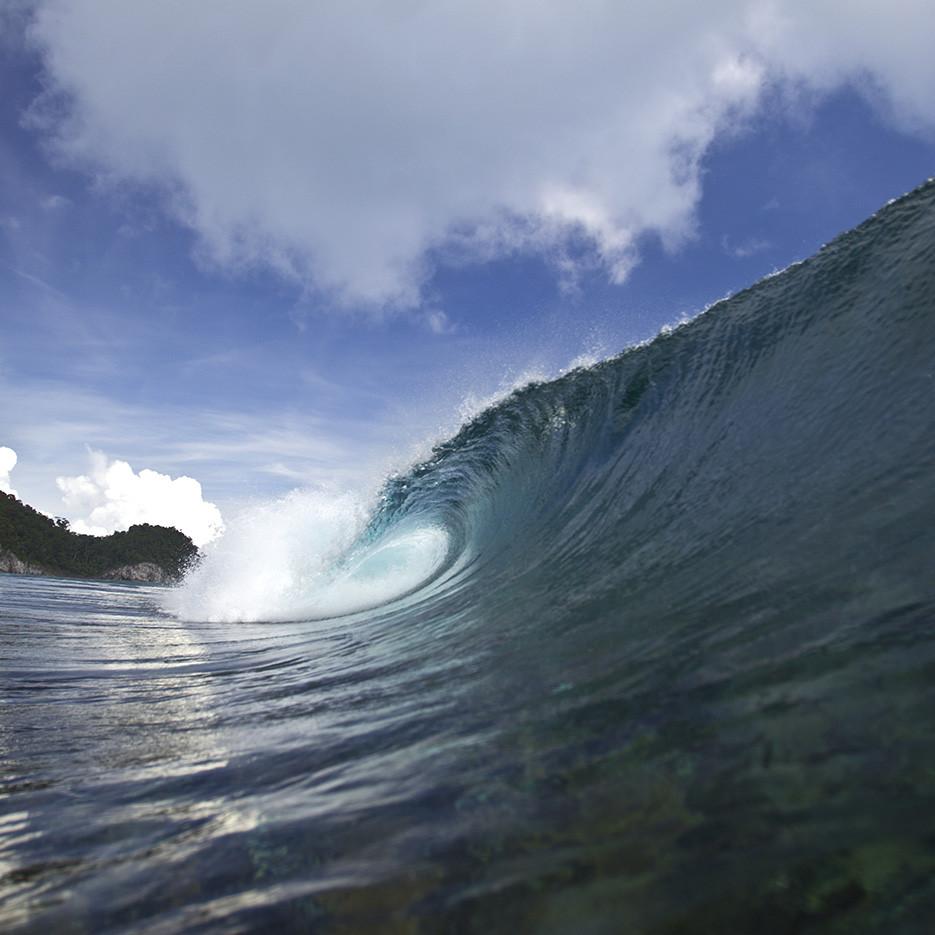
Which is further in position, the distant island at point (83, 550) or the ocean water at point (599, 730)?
the distant island at point (83, 550)

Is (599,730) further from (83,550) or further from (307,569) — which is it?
(83,550)

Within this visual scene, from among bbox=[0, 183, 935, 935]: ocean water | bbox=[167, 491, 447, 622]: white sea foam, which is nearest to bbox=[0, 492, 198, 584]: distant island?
bbox=[167, 491, 447, 622]: white sea foam

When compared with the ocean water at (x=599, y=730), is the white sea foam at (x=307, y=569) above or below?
above

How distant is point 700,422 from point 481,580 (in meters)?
3.11

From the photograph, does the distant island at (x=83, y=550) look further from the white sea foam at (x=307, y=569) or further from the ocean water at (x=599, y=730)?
the ocean water at (x=599, y=730)

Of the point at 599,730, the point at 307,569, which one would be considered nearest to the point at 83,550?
the point at 307,569

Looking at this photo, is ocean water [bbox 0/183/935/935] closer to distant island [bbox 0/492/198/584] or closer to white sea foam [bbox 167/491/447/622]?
white sea foam [bbox 167/491/447/622]

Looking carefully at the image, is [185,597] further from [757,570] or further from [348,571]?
[757,570]

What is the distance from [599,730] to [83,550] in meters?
160

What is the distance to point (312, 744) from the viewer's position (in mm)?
2660

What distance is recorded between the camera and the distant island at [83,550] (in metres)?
121

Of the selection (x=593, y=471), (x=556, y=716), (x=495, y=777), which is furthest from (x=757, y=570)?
(x=593, y=471)

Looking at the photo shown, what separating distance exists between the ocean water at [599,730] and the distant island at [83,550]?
406 feet

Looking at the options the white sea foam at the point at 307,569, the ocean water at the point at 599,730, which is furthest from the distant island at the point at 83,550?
the ocean water at the point at 599,730
